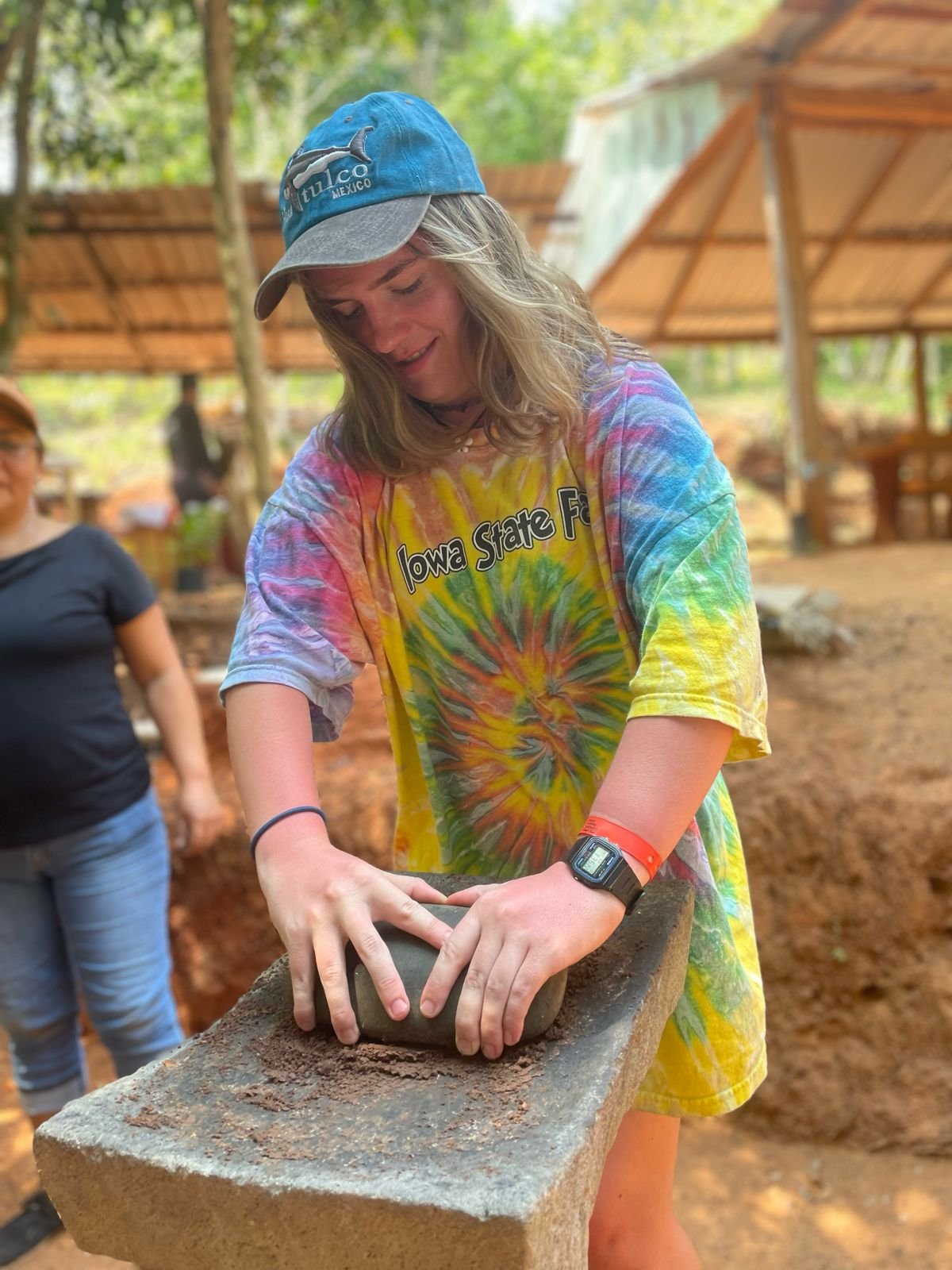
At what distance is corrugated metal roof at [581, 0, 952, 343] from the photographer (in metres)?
6.97

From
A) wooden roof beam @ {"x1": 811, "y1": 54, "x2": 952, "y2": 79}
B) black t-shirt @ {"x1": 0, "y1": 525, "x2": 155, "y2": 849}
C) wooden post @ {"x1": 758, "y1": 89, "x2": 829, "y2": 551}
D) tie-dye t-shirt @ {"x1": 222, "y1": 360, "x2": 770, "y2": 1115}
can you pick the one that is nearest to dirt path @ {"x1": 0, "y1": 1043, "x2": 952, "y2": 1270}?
black t-shirt @ {"x1": 0, "y1": 525, "x2": 155, "y2": 849}

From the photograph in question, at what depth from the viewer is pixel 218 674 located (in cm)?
458

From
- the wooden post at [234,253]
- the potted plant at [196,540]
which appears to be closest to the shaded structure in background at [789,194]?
the wooden post at [234,253]

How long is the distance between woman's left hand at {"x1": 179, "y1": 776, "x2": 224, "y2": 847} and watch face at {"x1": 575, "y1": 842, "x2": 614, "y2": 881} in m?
1.76

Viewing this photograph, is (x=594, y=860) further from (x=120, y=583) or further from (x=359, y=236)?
(x=120, y=583)

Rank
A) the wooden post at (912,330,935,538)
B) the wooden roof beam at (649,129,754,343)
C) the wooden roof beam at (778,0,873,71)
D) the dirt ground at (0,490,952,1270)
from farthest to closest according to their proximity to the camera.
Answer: the wooden post at (912,330,935,538) → the wooden roof beam at (649,129,754,343) → the wooden roof beam at (778,0,873,71) → the dirt ground at (0,490,952,1270)

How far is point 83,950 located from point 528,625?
5.32 feet

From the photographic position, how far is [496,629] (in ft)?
4.92

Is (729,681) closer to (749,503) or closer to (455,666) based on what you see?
(455,666)

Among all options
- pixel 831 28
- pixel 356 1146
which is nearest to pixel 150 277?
Answer: pixel 831 28

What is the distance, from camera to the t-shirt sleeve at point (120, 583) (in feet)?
8.59

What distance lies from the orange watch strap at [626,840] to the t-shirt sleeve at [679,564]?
0.13 metres

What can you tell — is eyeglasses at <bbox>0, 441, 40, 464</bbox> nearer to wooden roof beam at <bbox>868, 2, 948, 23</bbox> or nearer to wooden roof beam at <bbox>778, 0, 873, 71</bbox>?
wooden roof beam at <bbox>778, 0, 873, 71</bbox>

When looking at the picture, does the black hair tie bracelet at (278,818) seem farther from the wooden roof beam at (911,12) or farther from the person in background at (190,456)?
the person in background at (190,456)
